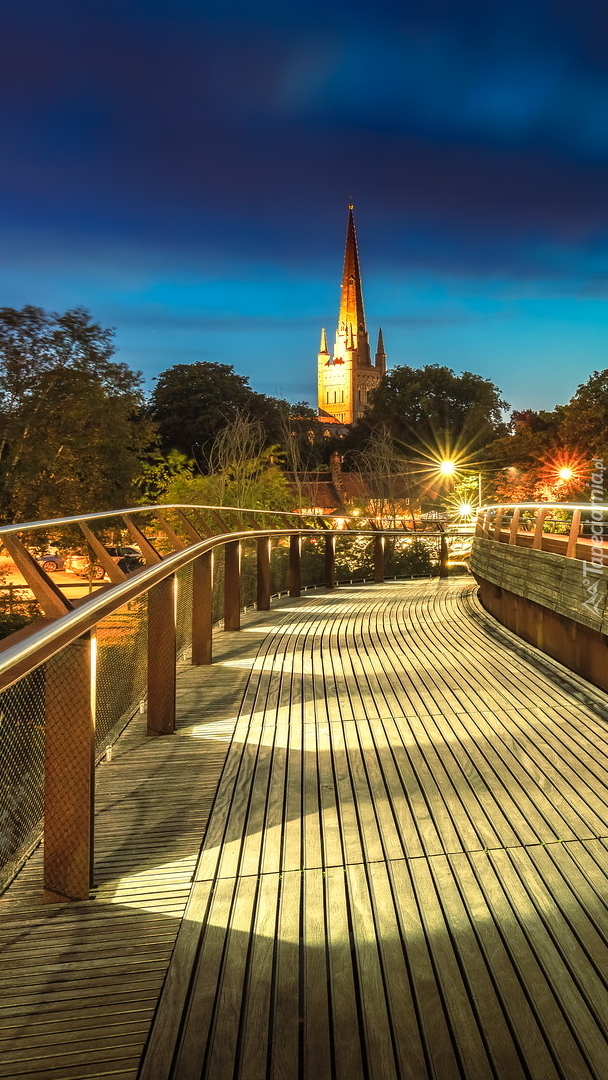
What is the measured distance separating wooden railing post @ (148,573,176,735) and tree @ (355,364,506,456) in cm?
6310

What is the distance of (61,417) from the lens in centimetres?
2912

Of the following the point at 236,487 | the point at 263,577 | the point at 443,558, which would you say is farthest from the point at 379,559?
the point at 236,487

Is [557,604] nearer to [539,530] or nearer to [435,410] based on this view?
[539,530]

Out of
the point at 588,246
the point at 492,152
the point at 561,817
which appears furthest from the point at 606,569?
the point at 588,246

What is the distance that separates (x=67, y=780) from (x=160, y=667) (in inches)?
75.2

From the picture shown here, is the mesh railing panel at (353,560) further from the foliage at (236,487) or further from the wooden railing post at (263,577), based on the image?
the wooden railing post at (263,577)

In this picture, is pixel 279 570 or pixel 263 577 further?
pixel 279 570

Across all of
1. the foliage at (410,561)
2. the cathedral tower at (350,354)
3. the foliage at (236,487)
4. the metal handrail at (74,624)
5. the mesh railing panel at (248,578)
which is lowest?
the foliage at (410,561)

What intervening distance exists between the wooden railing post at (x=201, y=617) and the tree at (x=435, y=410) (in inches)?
2405

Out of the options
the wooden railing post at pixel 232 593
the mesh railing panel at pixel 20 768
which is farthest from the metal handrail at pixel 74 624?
the wooden railing post at pixel 232 593

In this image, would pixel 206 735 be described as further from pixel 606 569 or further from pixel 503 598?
pixel 503 598

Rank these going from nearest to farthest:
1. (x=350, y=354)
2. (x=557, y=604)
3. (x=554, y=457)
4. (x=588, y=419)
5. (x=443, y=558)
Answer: (x=557, y=604) → (x=443, y=558) → (x=588, y=419) → (x=554, y=457) → (x=350, y=354)

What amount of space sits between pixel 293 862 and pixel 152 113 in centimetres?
10619

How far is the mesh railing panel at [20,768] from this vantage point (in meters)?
3.04
